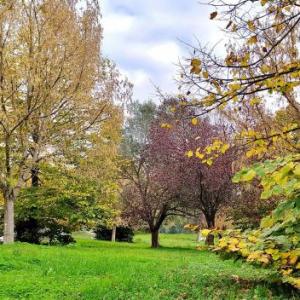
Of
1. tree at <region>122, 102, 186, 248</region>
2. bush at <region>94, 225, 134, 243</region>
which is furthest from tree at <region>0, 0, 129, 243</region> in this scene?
bush at <region>94, 225, 134, 243</region>

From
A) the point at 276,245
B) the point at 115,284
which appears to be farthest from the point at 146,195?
the point at 276,245

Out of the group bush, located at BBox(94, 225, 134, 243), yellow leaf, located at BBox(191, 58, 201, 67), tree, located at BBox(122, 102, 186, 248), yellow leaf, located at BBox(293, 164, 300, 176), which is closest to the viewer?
yellow leaf, located at BBox(293, 164, 300, 176)

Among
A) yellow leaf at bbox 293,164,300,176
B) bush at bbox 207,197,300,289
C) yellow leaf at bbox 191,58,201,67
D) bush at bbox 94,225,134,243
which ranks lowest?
bush at bbox 94,225,134,243

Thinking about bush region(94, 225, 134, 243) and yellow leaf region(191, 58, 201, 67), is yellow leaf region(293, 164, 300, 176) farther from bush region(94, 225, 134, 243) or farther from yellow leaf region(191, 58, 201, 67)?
bush region(94, 225, 134, 243)

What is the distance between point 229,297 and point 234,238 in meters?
0.89

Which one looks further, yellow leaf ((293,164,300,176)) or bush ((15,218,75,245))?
bush ((15,218,75,245))

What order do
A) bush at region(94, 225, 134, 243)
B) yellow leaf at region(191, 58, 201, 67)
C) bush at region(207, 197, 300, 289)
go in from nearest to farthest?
yellow leaf at region(191, 58, 201, 67)
bush at region(207, 197, 300, 289)
bush at region(94, 225, 134, 243)

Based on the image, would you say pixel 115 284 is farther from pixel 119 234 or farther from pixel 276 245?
pixel 119 234

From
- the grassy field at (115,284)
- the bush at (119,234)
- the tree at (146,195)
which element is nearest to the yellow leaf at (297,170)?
the grassy field at (115,284)

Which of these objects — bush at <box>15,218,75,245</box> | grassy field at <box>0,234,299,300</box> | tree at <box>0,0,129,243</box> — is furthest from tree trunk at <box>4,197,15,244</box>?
grassy field at <box>0,234,299,300</box>

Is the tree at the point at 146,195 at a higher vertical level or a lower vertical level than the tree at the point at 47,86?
lower

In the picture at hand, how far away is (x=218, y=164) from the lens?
73.1 ft

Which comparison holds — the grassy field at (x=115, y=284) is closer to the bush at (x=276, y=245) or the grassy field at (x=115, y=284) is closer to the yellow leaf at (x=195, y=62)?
the bush at (x=276, y=245)

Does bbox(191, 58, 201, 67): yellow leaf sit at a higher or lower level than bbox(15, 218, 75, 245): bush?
higher
